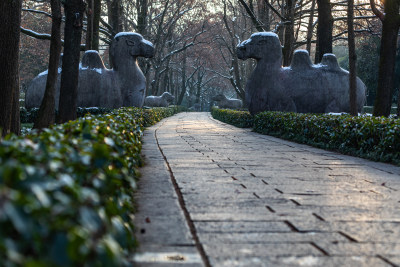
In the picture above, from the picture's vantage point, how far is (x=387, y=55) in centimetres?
1154

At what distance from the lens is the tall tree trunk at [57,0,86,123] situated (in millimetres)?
10070

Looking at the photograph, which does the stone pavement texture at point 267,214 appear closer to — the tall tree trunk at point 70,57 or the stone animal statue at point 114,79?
the tall tree trunk at point 70,57

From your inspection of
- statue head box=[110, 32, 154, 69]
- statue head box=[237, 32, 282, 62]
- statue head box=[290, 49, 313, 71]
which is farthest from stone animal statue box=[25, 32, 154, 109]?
statue head box=[290, 49, 313, 71]

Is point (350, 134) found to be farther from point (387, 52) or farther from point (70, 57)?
point (70, 57)

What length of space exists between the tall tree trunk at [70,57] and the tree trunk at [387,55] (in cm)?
776

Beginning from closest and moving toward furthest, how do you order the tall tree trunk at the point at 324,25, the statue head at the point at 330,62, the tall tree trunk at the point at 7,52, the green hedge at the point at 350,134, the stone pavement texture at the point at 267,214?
the stone pavement texture at the point at 267,214
the tall tree trunk at the point at 7,52
the green hedge at the point at 350,134
the statue head at the point at 330,62
the tall tree trunk at the point at 324,25

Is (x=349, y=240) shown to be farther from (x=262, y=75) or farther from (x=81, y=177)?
(x=262, y=75)

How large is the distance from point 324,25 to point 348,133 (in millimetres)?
8276

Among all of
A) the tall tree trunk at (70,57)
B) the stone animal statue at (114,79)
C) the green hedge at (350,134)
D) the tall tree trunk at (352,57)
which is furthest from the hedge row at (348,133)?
the stone animal statue at (114,79)

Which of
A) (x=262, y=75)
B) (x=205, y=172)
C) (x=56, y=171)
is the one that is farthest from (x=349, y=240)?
(x=262, y=75)

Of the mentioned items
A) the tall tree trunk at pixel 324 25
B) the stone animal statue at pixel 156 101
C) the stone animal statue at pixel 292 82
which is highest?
the tall tree trunk at pixel 324 25

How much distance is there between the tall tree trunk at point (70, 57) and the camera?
1007 centimetres

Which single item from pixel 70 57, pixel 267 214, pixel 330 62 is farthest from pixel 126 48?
pixel 267 214

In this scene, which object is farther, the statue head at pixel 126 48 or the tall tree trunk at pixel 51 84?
the statue head at pixel 126 48
